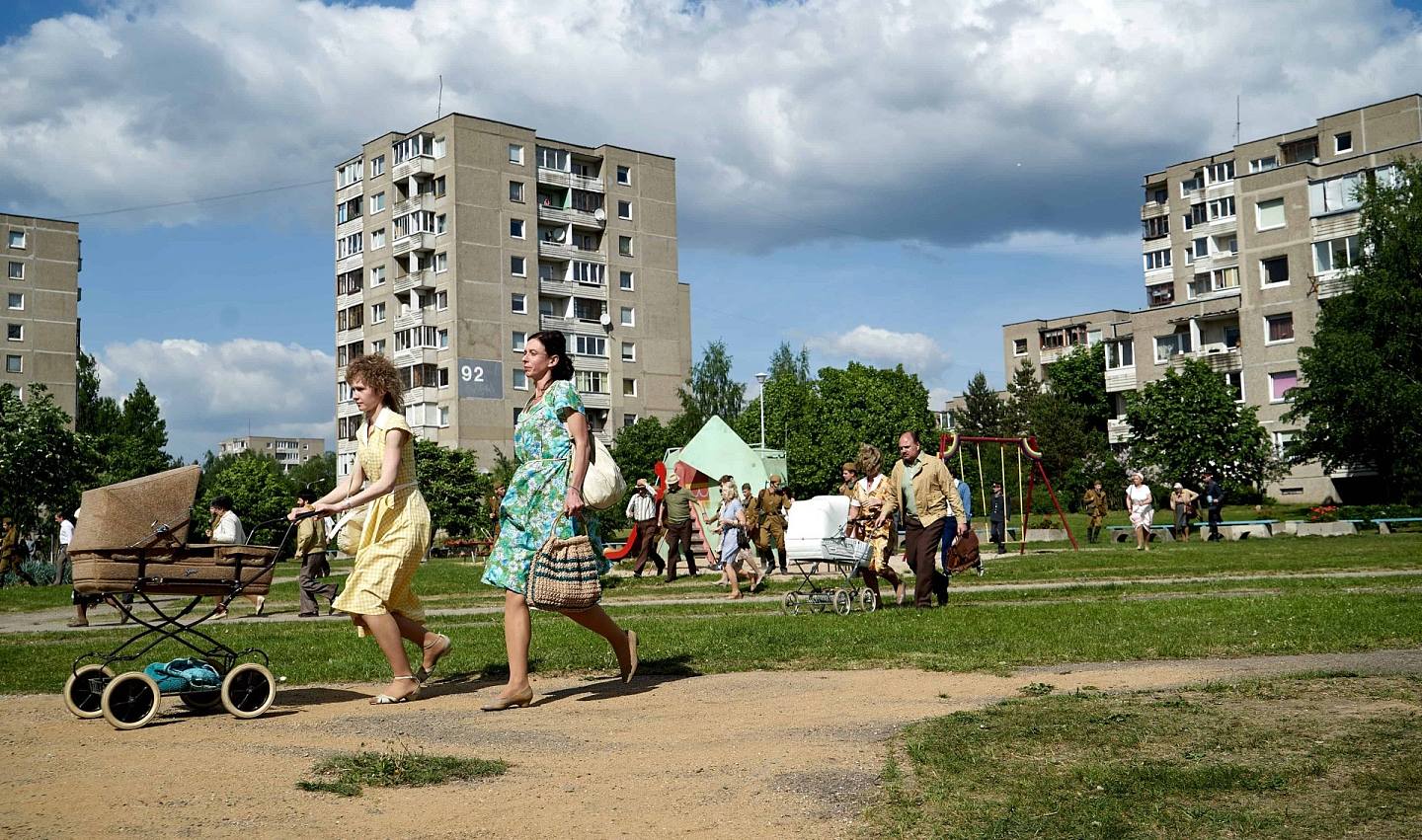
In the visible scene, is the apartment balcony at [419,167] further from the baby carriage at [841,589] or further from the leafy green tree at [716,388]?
the baby carriage at [841,589]

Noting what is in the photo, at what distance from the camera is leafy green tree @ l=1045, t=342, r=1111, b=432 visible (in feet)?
300

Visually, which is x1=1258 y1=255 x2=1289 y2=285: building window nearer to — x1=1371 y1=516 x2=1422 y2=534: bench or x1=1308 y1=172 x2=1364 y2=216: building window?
x1=1308 y1=172 x2=1364 y2=216: building window

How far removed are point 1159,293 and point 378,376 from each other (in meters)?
102

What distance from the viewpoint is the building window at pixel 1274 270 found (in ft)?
231

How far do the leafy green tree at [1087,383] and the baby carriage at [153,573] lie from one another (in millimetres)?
87158

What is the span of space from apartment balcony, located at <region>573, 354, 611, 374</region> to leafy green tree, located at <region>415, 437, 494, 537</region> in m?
18.2

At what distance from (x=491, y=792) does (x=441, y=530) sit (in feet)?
227

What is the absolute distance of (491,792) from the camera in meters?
5.39

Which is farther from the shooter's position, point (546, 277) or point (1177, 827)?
point (546, 277)

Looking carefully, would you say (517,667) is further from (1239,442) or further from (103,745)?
(1239,442)

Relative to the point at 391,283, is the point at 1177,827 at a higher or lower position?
lower

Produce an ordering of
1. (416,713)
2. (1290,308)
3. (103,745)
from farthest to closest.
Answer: (1290,308) < (416,713) < (103,745)

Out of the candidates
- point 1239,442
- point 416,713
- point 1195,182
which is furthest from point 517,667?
point 1195,182

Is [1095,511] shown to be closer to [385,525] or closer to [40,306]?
[385,525]
